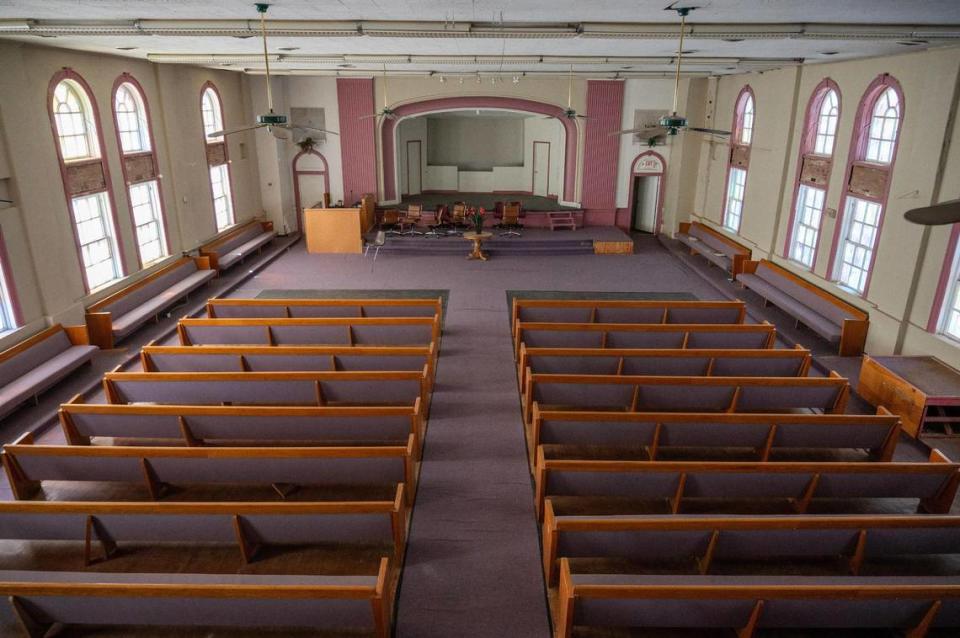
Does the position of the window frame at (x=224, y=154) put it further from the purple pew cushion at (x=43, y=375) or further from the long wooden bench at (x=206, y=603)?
the long wooden bench at (x=206, y=603)

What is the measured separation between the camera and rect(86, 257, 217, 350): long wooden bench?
987 centimetres

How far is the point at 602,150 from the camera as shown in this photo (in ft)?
58.6

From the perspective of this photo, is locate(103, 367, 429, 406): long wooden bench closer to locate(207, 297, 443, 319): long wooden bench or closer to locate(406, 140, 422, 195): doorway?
locate(207, 297, 443, 319): long wooden bench

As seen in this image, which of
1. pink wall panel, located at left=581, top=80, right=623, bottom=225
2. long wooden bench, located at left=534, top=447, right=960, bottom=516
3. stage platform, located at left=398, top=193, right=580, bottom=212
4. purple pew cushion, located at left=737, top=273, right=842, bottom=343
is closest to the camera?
long wooden bench, located at left=534, top=447, right=960, bottom=516

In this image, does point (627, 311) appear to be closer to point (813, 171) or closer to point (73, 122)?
point (813, 171)

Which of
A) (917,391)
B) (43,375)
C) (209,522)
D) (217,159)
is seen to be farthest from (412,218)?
(209,522)

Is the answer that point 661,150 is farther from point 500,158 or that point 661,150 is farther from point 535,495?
point 535,495

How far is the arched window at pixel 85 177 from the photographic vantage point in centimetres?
960

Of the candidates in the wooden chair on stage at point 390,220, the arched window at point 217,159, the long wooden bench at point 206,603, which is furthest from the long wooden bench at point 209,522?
the wooden chair on stage at point 390,220

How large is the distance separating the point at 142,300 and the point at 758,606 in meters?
11.1

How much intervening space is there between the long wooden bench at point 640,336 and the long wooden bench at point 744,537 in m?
4.13

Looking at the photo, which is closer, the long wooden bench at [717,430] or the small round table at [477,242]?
the long wooden bench at [717,430]

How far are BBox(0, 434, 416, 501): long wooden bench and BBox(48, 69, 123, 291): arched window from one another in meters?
5.37

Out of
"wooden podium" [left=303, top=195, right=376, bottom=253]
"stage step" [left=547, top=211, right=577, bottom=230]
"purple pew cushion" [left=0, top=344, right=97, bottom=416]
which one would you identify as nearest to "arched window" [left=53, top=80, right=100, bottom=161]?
"purple pew cushion" [left=0, top=344, right=97, bottom=416]
